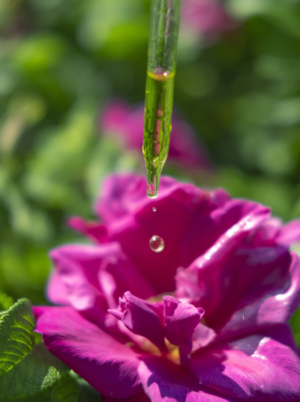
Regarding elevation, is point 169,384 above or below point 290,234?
below

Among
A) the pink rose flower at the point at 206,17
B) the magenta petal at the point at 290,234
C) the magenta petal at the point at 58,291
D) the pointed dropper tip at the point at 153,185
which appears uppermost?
the pink rose flower at the point at 206,17

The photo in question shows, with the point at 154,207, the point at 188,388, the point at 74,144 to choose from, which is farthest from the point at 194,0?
the point at 188,388

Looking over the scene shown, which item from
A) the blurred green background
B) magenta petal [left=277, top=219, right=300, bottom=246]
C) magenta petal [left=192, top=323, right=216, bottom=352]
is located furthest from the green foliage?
the blurred green background

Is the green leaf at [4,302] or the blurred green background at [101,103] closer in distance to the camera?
the green leaf at [4,302]

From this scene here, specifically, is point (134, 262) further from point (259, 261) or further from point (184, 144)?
point (184, 144)

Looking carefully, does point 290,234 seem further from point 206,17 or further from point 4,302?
point 206,17

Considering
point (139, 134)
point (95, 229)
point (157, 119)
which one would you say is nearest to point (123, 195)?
point (95, 229)

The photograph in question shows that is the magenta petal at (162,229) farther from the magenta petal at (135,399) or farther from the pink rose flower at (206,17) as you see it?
the pink rose flower at (206,17)

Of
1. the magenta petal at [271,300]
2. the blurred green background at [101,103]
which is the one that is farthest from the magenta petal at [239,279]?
the blurred green background at [101,103]
